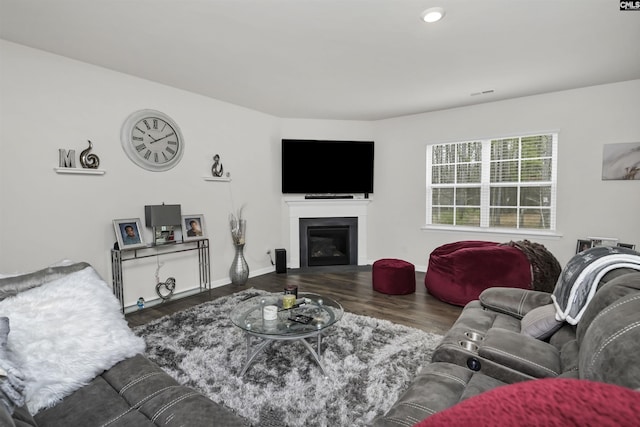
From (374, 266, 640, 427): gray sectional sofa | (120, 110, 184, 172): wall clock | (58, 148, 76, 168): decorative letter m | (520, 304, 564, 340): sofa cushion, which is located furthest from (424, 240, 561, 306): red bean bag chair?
(58, 148, 76, 168): decorative letter m

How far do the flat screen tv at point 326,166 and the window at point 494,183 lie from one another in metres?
1.08

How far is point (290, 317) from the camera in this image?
234cm

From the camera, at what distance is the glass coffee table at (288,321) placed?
211 cm

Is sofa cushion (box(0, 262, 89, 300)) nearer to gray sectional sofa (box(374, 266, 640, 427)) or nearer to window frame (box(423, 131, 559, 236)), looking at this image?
gray sectional sofa (box(374, 266, 640, 427))

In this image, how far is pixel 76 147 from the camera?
3.15 metres

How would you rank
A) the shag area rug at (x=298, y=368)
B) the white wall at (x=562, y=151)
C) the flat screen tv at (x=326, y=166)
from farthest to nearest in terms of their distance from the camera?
the flat screen tv at (x=326, y=166) < the white wall at (x=562, y=151) < the shag area rug at (x=298, y=368)

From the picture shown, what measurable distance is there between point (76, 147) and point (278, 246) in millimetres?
3151

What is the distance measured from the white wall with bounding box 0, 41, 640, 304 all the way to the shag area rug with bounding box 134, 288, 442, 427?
1308 mm

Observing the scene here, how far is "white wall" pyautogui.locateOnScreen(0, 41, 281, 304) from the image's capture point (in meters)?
2.79

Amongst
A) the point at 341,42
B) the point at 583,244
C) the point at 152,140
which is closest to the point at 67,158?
→ the point at 152,140

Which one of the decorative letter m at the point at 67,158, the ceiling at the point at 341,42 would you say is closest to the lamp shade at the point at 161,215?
the decorative letter m at the point at 67,158

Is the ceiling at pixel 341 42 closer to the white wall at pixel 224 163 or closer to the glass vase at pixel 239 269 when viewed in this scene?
the white wall at pixel 224 163

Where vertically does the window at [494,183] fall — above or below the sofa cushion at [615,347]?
above

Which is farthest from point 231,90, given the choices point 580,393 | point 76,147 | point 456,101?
point 580,393
